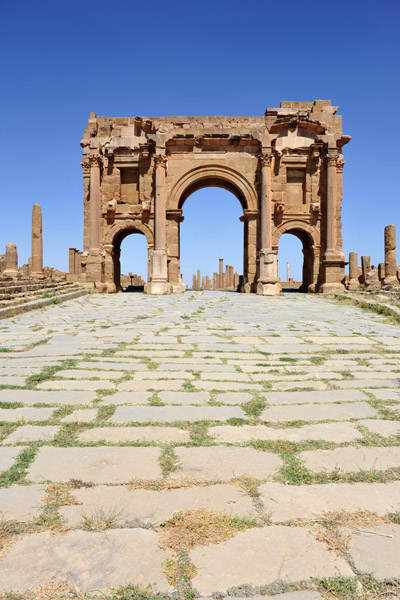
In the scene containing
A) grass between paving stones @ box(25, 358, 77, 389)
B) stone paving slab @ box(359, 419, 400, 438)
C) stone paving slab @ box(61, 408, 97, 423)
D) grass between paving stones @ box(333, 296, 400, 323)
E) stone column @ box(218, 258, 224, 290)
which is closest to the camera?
stone paving slab @ box(359, 419, 400, 438)

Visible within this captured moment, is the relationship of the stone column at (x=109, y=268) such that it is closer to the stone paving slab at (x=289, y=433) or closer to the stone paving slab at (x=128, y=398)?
the stone paving slab at (x=128, y=398)

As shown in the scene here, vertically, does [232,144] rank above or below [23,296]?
above

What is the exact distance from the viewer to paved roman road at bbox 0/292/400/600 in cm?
154

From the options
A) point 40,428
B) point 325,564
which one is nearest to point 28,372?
point 40,428

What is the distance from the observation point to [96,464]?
233 centimetres

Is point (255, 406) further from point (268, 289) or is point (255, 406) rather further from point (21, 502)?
point (268, 289)

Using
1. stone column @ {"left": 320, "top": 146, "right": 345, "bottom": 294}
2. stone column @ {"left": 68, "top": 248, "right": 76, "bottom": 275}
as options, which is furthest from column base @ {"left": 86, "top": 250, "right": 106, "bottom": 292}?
stone column @ {"left": 320, "top": 146, "right": 345, "bottom": 294}

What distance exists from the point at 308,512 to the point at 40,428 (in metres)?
1.83

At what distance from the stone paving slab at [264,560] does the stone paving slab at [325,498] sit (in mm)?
136

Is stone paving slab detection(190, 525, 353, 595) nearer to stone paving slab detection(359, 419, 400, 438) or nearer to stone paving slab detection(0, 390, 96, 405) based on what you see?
stone paving slab detection(359, 419, 400, 438)

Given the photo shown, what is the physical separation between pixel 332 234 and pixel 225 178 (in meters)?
5.85

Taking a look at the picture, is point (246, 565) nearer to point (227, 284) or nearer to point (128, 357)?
point (128, 357)

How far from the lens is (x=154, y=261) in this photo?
19.1 meters

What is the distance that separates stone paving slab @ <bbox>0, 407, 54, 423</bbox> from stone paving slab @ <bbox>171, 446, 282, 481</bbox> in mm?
1137
